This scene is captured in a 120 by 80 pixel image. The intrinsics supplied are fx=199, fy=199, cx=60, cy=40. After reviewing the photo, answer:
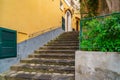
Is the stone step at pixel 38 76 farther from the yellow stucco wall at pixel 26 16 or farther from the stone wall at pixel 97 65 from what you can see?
the yellow stucco wall at pixel 26 16

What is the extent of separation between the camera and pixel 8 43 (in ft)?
22.9

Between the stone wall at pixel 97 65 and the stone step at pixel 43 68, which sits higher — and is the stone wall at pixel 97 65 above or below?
above

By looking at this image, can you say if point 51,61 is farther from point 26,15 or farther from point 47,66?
point 26,15

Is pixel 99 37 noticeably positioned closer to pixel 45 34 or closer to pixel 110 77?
pixel 110 77

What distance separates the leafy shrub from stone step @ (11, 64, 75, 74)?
1.49 metres

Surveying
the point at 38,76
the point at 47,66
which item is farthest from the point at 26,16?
the point at 38,76

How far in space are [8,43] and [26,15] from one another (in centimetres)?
179

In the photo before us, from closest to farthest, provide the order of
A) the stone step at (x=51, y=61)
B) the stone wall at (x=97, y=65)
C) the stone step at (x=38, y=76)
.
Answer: the stone wall at (x=97, y=65) < the stone step at (x=38, y=76) < the stone step at (x=51, y=61)

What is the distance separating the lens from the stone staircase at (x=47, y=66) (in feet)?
20.1

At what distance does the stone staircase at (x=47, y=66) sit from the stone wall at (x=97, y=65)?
3.01ft

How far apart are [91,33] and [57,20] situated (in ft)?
27.5

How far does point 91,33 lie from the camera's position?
508cm

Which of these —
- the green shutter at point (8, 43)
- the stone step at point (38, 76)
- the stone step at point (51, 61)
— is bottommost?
the stone step at point (38, 76)

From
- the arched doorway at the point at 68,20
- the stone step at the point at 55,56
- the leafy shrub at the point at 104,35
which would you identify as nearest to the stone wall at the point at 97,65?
the leafy shrub at the point at 104,35
